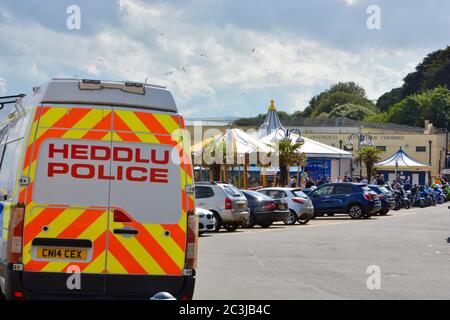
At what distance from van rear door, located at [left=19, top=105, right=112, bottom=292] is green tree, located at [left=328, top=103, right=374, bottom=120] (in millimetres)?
142672

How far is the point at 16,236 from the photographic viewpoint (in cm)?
942

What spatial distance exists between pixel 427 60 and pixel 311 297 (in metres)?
130

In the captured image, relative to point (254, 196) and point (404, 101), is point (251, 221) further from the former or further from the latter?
point (404, 101)

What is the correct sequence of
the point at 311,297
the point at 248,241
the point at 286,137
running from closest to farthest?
1. the point at 311,297
2. the point at 248,241
3. the point at 286,137

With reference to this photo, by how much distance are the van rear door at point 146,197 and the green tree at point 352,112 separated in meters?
142

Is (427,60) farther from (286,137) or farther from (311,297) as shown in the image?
(311,297)

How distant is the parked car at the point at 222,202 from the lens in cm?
2873

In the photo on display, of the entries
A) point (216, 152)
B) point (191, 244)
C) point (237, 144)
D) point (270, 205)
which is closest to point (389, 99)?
point (216, 152)

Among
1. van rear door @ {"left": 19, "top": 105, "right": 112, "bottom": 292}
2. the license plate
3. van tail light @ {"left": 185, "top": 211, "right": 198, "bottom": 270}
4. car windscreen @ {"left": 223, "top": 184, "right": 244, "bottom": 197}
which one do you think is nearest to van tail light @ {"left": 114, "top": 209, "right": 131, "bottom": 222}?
van rear door @ {"left": 19, "top": 105, "right": 112, "bottom": 292}

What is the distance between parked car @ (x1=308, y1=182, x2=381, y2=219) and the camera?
40.0m

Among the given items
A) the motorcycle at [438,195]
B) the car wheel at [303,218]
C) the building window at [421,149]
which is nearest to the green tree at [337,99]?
the building window at [421,149]

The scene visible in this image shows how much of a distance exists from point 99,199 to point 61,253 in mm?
658
